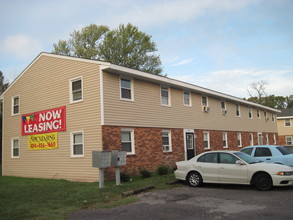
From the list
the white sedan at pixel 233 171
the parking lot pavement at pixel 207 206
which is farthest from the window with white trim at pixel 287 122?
the parking lot pavement at pixel 207 206

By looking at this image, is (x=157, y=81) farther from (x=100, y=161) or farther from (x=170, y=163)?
(x=100, y=161)

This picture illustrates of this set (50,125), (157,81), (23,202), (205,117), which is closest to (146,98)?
(157,81)

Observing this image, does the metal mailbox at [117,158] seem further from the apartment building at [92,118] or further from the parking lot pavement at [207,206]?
the parking lot pavement at [207,206]

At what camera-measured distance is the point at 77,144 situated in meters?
15.2

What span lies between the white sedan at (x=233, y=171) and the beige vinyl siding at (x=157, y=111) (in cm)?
436

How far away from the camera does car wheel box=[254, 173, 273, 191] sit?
10211 millimetres

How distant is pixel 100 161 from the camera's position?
38.2ft

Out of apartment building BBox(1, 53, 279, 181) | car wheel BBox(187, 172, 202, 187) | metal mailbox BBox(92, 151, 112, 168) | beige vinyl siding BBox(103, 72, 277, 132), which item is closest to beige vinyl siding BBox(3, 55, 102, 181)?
apartment building BBox(1, 53, 279, 181)

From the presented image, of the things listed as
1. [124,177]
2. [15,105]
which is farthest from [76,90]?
[15,105]

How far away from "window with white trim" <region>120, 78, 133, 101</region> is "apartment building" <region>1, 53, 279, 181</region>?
5cm

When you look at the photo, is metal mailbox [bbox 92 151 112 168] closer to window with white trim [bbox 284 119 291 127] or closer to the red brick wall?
the red brick wall

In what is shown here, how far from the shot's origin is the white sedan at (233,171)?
33.2 ft

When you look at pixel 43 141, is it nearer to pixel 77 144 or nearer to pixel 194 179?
pixel 77 144

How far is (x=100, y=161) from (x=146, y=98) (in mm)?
5967
